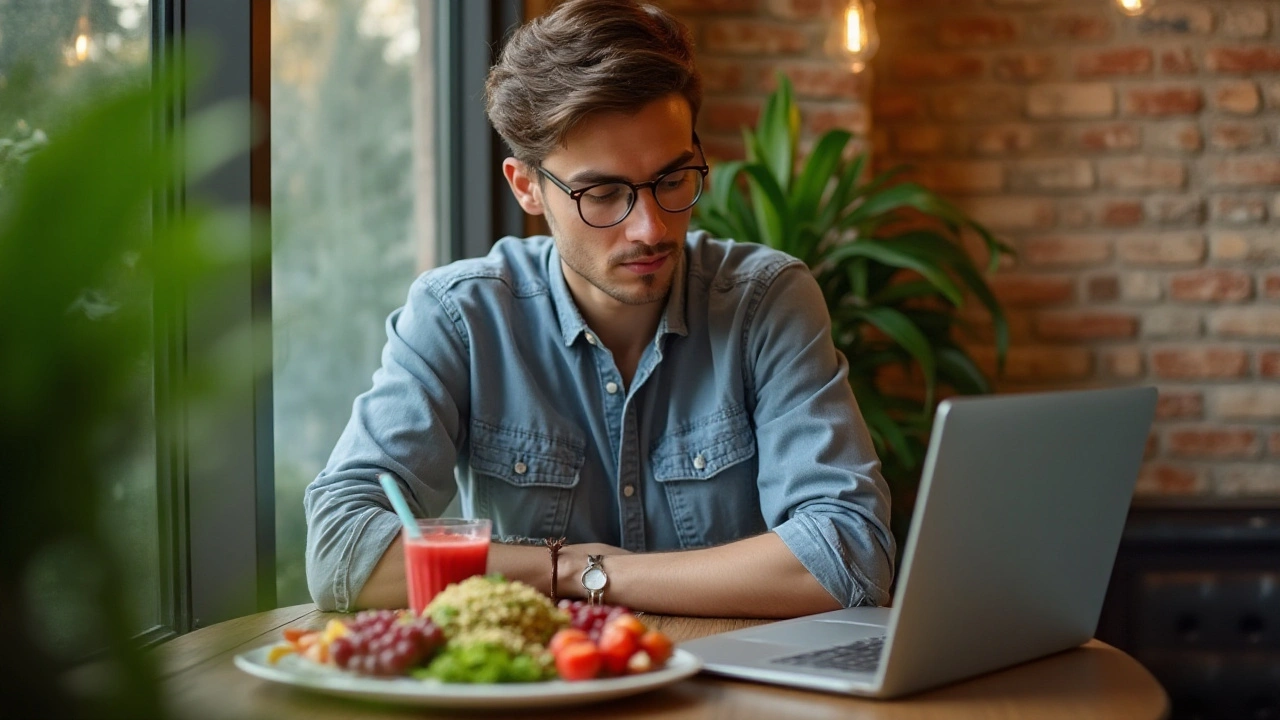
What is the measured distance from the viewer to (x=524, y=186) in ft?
6.24

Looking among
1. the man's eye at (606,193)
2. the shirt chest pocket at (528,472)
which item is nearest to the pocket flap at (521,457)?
the shirt chest pocket at (528,472)

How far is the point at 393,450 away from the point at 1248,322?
2392 millimetres

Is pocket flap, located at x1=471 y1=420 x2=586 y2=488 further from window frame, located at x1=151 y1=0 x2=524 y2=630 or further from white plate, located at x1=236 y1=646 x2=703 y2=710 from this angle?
white plate, located at x1=236 y1=646 x2=703 y2=710

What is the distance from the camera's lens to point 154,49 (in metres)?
1.48

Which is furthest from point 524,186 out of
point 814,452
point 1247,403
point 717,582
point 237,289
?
point 1247,403

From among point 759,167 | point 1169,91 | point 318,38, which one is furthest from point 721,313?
point 1169,91

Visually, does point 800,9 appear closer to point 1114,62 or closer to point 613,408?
point 1114,62

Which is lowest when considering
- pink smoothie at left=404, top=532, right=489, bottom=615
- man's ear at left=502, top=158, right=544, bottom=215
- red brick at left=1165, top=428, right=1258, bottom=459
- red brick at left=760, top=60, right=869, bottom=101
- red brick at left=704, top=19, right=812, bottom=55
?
red brick at left=1165, top=428, right=1258, bottom=459

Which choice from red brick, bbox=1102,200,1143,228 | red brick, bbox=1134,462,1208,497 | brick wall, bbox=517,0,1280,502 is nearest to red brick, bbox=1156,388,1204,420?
brick wall, bbox=517,0,1280,502

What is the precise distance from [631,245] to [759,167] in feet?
2.90

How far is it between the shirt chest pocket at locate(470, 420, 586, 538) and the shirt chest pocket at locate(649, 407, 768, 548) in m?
0.14

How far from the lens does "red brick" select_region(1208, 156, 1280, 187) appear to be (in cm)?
306

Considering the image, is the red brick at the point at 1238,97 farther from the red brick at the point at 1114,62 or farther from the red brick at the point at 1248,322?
the red brick at the point at 1248,322

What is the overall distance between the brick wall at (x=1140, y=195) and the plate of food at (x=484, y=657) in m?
2.44
